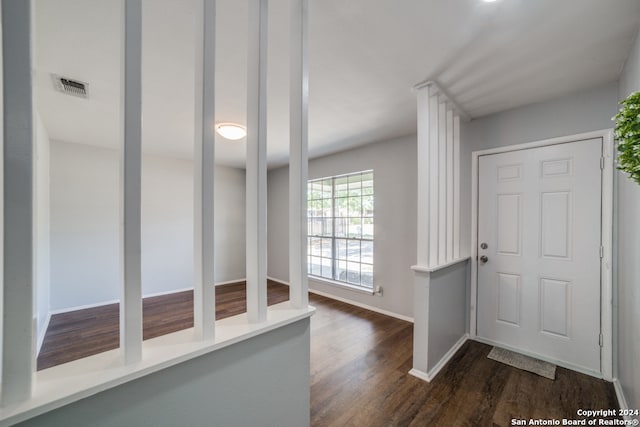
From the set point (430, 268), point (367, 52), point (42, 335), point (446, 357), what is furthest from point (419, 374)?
point (42, 335)

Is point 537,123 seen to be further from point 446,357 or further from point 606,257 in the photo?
point 446,357

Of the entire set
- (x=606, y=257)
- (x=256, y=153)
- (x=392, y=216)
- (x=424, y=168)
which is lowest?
(x=606, y=257)

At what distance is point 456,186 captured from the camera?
267 cm

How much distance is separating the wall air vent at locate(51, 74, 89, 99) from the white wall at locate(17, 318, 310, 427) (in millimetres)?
2471

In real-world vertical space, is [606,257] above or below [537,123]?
below

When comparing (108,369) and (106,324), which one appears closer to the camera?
(108,369)

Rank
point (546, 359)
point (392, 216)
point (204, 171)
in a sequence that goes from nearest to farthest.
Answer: point (204, 171) → point (546, 359) → point (392, 216)

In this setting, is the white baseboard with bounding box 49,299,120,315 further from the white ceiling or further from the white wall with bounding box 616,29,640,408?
the white wall with bounding box 616,29,640,408

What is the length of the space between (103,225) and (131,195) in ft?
14.1

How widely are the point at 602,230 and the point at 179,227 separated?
563 cm

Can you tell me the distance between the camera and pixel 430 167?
7.14 feet

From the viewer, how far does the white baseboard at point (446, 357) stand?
7.03ft

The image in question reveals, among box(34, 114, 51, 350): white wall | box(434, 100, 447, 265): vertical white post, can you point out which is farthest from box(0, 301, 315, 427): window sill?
box(34, 114, 51, 350): white wall

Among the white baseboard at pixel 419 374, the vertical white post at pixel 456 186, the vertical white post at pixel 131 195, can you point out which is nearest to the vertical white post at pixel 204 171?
the vertical white post at pixel 131 195
